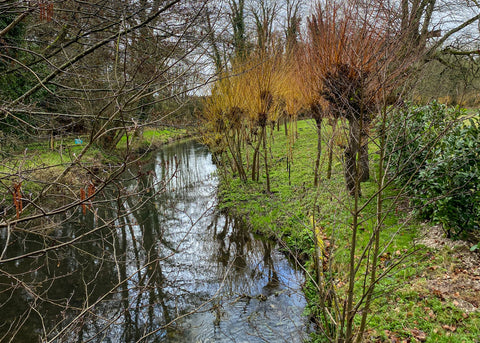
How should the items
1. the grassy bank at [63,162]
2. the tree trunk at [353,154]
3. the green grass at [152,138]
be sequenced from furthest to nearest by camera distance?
the green grass at [152,138], the tree trunk at [353,154], the grassy bank at [63,162]

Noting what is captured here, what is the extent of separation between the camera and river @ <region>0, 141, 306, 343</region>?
3.57m

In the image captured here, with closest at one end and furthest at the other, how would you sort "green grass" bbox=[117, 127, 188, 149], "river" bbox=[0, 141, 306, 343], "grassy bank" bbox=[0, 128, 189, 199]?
"grassy bank" bbox=[0, 128, 189, 199] < "green grass" bbox=[117, 127, 188, 149] < "river" bbox=[0, 141, 306, 343]

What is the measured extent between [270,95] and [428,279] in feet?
17.2

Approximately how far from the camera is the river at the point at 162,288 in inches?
141

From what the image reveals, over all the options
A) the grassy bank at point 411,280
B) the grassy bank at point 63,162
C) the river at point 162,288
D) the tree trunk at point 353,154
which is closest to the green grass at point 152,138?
the grassy bank at point 63,162

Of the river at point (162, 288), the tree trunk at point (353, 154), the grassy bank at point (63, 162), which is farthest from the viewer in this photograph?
the river at point (162, 288)

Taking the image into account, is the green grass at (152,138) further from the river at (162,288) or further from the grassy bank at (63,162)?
the river at (162,288)

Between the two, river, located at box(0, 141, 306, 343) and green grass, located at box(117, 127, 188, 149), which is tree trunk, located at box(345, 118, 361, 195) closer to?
river, located at box(0, 141, 306, 343)

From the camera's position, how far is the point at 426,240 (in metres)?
4.63

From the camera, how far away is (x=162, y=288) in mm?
4965

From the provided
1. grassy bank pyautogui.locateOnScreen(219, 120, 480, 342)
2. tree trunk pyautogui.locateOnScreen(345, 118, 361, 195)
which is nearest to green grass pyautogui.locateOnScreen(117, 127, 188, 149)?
grassy bank pyautogui.locateOnScreen(219, 120, 480, 342)

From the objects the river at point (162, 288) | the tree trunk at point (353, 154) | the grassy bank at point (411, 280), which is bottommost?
the river at point (162, 288)

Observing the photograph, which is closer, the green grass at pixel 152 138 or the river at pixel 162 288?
the green grass at pixel 152 138

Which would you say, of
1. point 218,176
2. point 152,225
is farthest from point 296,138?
point 152,225
